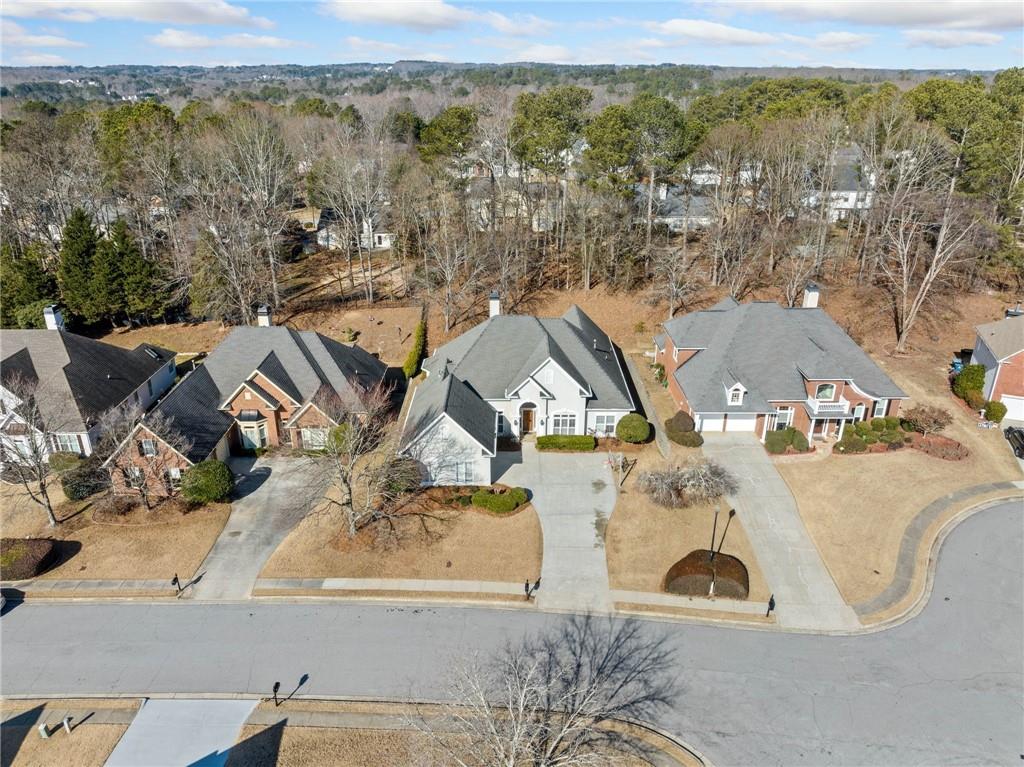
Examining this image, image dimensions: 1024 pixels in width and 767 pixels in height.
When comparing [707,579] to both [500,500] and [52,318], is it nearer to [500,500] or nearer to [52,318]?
[500,500]

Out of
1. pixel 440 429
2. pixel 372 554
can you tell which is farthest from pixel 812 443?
pixel 372 554

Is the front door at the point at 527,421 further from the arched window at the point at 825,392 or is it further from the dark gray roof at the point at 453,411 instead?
the arched window at the point at 825,392

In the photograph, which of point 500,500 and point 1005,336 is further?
point 1005,336

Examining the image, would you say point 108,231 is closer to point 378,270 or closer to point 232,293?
point 232,293

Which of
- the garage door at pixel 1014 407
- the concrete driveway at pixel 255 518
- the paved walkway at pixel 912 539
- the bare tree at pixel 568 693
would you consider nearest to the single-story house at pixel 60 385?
the concrete driveway at pixel 255 518

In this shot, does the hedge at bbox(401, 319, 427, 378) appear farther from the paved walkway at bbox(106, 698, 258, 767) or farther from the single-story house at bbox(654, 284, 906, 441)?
the paved walkway at bbox(106, 698, 258, 767)

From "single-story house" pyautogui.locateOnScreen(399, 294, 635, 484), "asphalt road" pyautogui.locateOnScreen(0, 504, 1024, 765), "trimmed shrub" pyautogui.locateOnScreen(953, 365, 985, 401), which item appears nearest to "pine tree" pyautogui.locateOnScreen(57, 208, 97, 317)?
"single-story house" pyautogui.locateOnScreen(399, 294, 635, 484)

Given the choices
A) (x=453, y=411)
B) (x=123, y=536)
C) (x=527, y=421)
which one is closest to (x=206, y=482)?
(x=123, y=536)
